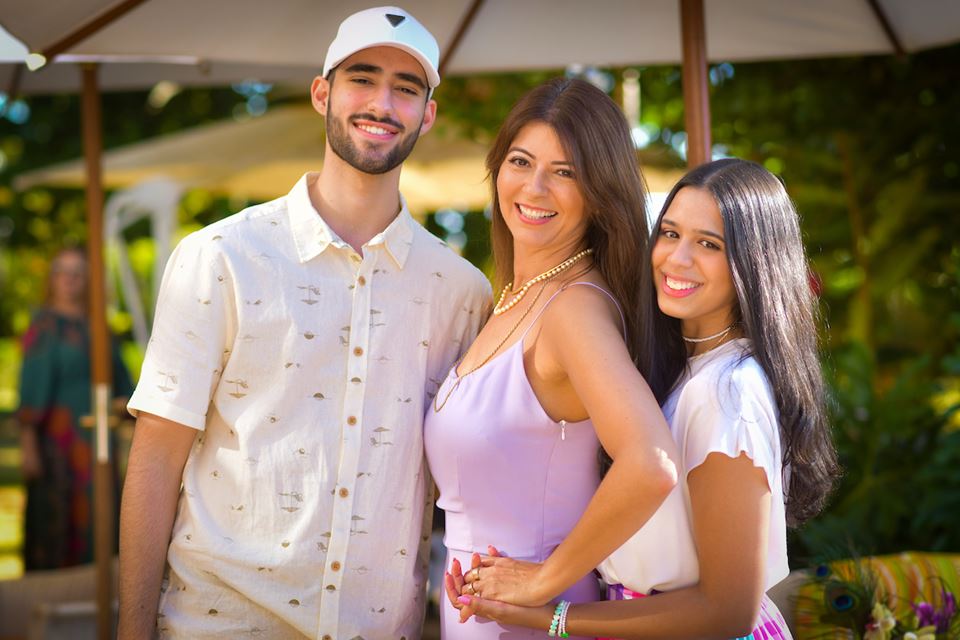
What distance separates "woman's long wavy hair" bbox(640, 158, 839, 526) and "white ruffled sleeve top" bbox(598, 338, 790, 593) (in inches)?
1.9

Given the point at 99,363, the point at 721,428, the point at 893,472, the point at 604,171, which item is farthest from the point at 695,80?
the point at 99,363

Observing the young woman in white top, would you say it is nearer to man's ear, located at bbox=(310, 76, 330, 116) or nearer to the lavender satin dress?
the lavender satin dress

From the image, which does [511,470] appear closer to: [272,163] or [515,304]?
[515,304]

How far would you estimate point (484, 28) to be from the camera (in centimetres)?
407

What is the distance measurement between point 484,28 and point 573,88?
4.90ft

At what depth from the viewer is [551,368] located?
2.48 metres

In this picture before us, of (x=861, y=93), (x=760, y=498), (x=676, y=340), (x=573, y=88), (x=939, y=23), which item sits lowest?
(x=760, y=498)

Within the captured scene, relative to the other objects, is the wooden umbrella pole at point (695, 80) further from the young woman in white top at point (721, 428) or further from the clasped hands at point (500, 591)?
the clasped hands at point (500, 591)

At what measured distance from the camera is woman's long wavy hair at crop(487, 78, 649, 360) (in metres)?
2.62

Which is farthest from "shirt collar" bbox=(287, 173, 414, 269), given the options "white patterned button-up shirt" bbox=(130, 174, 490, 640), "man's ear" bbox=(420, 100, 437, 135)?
"man's ear" bbox=(420, 100, 437, 135)

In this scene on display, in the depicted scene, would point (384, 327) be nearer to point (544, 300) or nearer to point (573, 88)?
point (544, 300)

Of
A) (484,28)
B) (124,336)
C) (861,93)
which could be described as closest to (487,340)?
(484,28)

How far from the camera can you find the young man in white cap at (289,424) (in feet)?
8.45

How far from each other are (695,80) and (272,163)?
13.4ft
